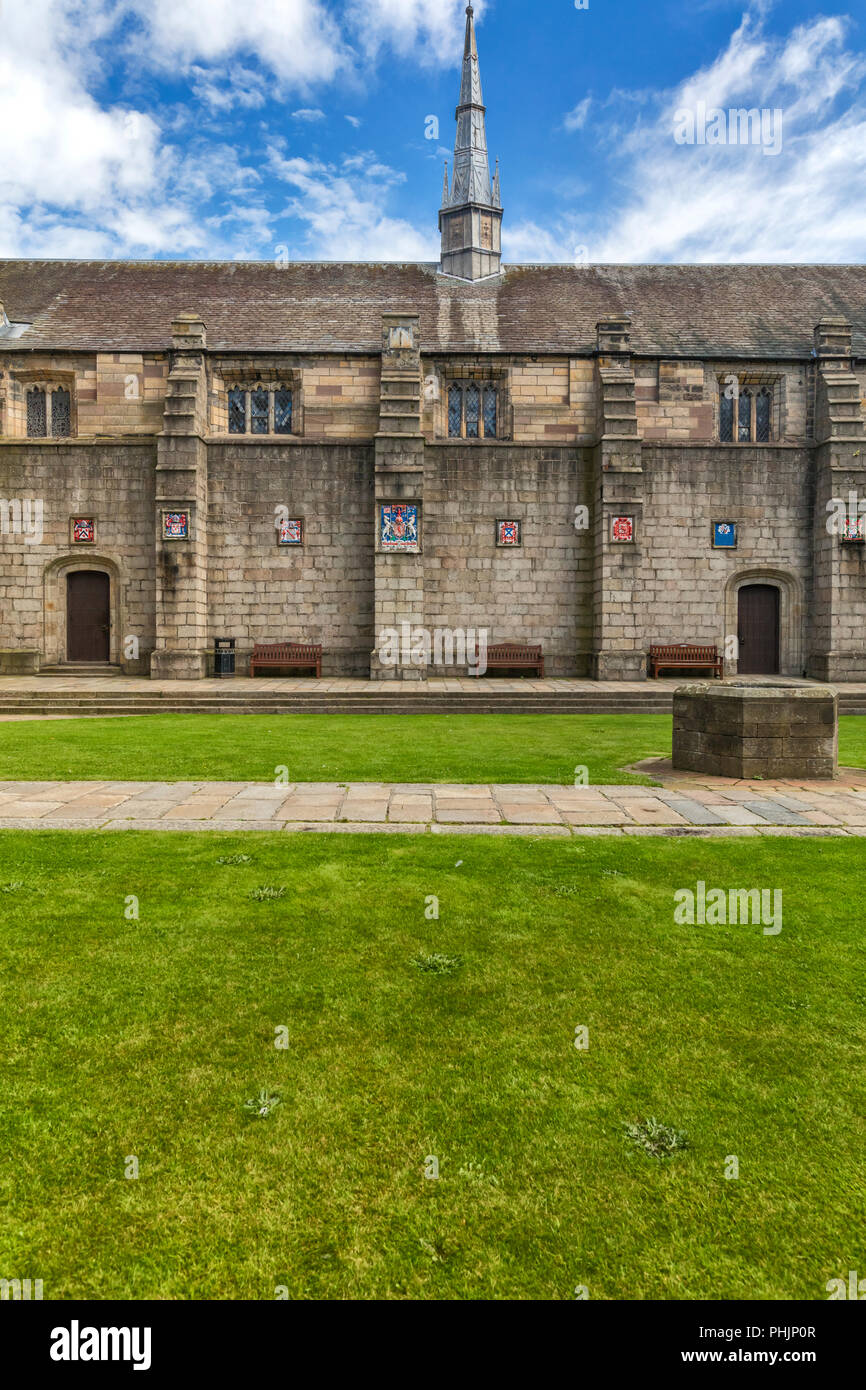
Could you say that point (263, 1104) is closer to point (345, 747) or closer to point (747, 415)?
point (345, 747)

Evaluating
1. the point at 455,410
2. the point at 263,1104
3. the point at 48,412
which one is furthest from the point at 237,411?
the point at 263,1104

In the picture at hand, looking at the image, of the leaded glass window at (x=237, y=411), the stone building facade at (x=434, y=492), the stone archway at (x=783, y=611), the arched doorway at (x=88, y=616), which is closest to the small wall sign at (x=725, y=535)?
the stone building facade at (x=434, y=492)

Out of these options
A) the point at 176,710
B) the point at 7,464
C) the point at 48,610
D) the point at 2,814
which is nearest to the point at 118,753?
the point at 2,814

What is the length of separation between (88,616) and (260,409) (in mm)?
8159

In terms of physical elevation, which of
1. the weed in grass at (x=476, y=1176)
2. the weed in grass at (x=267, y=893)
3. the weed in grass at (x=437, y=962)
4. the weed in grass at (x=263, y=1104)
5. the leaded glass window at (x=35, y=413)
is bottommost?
the weed in grass at (x=476, y=1176)

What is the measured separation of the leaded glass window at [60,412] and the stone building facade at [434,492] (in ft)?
0.22

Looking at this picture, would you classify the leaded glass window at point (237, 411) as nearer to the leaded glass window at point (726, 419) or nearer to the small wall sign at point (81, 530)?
the small wall sign at point (81, 530)

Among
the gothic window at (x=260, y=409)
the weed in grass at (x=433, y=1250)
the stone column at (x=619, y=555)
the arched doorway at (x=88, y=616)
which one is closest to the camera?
the weed in grass at (x=433, y=1250)

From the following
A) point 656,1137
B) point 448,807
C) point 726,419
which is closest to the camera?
point 656,1137

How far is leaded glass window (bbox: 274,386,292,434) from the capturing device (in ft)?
75.8

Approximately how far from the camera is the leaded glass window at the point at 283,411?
909 inches

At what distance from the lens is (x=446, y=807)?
7695 mm

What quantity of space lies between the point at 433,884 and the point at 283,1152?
2.78m
